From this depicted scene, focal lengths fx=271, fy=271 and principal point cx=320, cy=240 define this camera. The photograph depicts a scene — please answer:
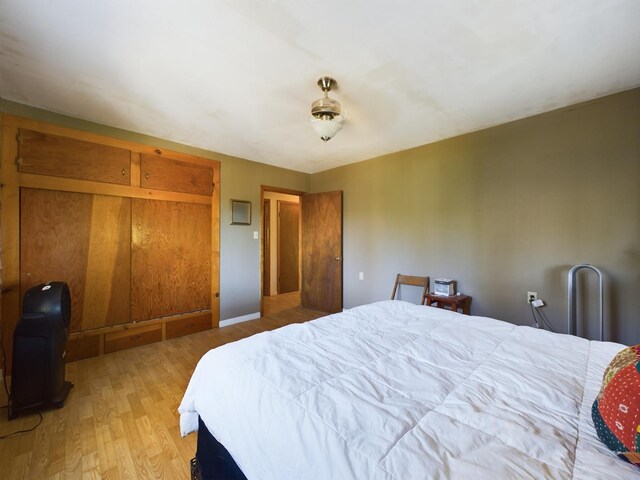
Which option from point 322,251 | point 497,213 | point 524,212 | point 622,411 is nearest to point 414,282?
point 497,213

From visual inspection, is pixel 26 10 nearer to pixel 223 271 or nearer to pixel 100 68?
pixel 100 68

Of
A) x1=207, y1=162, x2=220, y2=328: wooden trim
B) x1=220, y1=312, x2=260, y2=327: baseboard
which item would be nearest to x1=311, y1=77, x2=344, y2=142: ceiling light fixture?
x1=207, y1=162, x2=220, y2=328: wooden trim

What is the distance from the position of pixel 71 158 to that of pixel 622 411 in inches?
151

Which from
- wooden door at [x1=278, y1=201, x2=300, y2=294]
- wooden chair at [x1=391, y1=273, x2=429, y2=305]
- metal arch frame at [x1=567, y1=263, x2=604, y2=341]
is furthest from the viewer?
wooden door at [x1=278, y1=201, x2=300, y2=294]

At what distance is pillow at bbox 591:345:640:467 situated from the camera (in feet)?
2.06

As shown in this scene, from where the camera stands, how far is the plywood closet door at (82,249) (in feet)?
7.95

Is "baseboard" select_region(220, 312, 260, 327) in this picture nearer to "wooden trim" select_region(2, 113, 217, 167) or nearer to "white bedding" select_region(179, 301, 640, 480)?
"wooden trim" select_region(2, 113, 217, 167)

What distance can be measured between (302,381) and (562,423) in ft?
2.65

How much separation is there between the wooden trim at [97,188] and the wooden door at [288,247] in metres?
2.58

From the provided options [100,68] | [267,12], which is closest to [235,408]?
[267,12]

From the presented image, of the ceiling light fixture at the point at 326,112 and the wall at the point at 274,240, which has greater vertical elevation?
the ceiling light fixture at the point at 326,112

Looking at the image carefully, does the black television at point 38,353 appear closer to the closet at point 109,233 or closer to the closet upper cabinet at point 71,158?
the closet at point 109,233

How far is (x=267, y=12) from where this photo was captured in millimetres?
1410

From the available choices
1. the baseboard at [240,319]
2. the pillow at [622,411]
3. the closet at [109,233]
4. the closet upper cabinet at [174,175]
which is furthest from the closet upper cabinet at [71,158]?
the pillow at [622,411]
